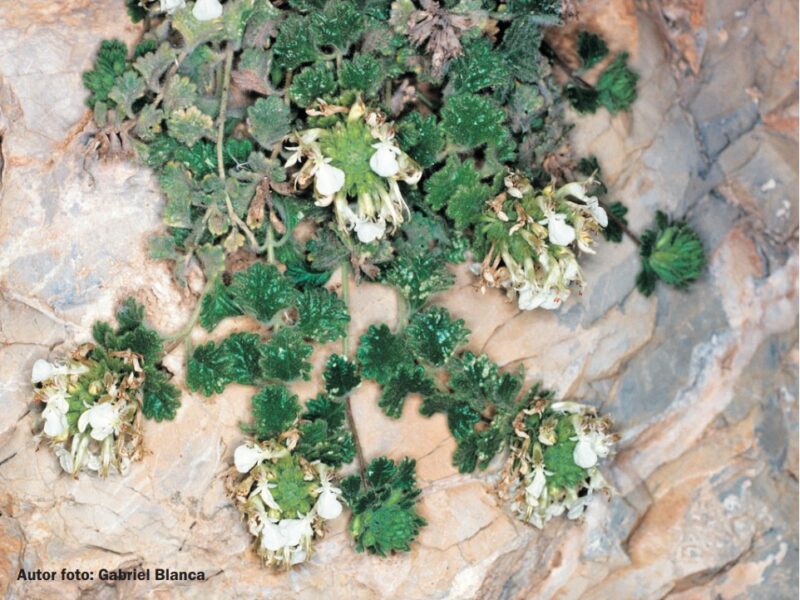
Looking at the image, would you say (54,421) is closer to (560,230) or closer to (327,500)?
(327,500)

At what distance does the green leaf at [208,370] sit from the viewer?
11.5ft

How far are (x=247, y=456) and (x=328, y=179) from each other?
0.89 m

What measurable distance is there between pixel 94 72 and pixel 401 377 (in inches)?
54.9

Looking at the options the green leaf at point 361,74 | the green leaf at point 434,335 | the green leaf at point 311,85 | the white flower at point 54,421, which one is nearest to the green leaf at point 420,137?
the green leaf at point 361,74

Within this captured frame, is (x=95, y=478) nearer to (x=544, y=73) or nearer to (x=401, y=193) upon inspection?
(x=401, y=193)

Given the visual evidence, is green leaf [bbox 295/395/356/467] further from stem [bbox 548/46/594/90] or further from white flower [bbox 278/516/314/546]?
stem [bbox 548/46/594/90]

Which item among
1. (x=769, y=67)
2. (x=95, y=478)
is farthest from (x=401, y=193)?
(x=769, y=67)

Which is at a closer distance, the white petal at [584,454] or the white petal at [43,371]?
the white petal at [43,371]

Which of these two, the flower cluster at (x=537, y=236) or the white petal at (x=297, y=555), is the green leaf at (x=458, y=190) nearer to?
the flower cluster at (x=537, y=236)

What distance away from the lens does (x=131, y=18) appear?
11.8ft

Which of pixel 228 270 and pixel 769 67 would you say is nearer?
pixel 228 270

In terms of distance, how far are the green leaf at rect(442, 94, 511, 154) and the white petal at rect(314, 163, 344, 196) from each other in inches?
15.6

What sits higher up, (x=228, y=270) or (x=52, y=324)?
(x=228, y=270)

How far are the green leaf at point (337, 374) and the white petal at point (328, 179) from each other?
1.78ft
